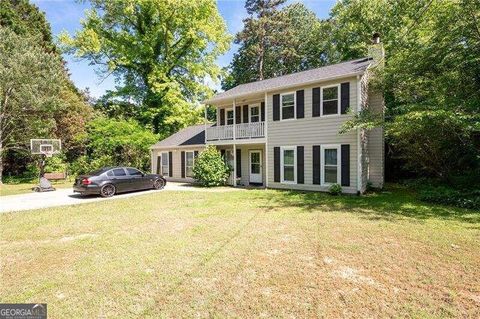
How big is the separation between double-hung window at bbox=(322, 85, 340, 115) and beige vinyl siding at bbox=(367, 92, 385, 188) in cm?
270

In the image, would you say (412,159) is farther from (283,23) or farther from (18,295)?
(283,23)

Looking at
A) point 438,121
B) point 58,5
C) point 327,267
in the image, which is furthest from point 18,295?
point 58,5

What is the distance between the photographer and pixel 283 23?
32.1 metres

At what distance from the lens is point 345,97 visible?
13211 millimetres

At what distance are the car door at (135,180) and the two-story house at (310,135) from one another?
16.8ft

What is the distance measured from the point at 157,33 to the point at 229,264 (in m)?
25.8

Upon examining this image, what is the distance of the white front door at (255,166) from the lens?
17625mm

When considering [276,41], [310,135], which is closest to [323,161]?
[310,135]

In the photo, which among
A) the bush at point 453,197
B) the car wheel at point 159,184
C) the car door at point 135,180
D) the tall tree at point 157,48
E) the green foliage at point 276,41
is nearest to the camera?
the bush at point 453,197

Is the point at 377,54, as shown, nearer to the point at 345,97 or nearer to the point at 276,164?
the point at 345,97

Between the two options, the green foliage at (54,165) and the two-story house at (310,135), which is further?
the green foliage at (54,165)

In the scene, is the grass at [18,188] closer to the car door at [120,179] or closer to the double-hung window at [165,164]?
the car door at [120,179]

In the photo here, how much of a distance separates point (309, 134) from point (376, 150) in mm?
3720

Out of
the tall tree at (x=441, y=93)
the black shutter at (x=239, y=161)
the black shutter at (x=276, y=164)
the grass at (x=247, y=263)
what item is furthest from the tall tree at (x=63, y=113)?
the tall tree at (x=441, y=93)
